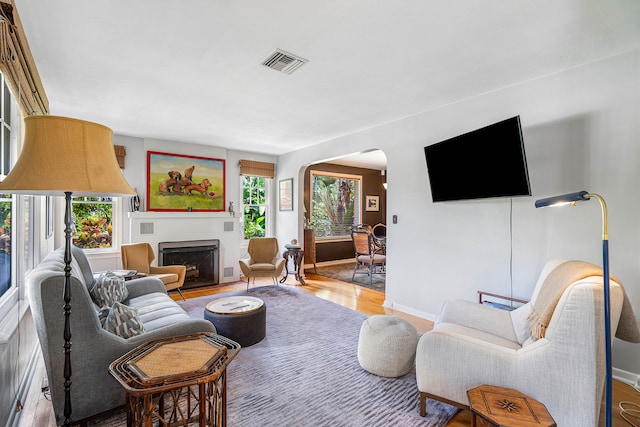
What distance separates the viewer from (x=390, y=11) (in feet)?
5.96

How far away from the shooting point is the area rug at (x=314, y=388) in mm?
1853

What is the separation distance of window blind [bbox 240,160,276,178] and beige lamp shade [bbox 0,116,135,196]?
4434 mm

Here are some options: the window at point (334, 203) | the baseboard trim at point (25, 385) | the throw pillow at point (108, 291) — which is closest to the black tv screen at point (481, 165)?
the throw pillow at point (108, 291)

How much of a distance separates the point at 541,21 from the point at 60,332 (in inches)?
132

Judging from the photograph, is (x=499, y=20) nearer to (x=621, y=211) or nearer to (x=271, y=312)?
(x=621, y=211)

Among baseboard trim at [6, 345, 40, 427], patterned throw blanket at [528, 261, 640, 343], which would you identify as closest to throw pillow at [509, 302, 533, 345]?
patterned throw blanket at [528, 261, 640, 343]

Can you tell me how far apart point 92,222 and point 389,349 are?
15.2 ft

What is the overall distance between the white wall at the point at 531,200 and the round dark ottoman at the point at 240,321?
75.6 inches

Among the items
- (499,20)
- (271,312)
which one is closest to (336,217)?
(271,312)

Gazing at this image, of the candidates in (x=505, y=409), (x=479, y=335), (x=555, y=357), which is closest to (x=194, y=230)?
(x=479, y=335)

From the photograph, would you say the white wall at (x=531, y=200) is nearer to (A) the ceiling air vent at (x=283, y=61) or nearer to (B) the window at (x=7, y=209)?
(A) the ceiling air vent at (x=283, y=61)

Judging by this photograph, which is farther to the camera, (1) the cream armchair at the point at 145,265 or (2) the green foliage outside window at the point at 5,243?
(1) the cream armchair at the point at 145,265

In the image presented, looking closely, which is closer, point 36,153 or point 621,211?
point 36,153

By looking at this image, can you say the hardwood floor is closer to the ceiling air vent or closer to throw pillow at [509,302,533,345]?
throw pillow at [509,302,533,345]
